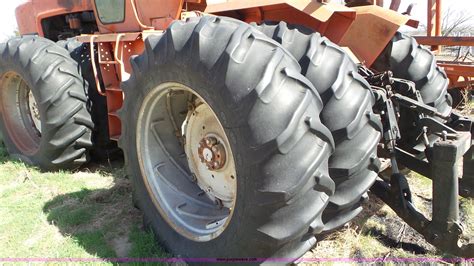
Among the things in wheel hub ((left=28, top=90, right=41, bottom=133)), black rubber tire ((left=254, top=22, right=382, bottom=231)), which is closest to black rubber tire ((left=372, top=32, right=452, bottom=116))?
black rubber tire ((left=254, top=22, right=382, bottom=231))

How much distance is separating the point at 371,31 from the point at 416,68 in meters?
0.69

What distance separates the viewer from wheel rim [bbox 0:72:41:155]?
4641mm

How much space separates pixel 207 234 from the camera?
2389 mm

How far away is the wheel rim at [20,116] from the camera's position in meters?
4.64

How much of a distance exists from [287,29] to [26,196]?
107 inches

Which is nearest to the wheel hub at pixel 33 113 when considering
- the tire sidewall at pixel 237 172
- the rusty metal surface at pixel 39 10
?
the rusty metal surface at pixel 39 10

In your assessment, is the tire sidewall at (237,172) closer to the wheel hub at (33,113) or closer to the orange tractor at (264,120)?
the orange tractor at (264,120)

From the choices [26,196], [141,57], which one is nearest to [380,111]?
[141,57]

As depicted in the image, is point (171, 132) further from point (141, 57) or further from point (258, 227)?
point (258, 227)

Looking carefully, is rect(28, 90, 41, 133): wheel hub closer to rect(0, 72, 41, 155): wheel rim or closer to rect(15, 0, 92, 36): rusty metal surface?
rect(0, 72, 41, 155): wheel rim

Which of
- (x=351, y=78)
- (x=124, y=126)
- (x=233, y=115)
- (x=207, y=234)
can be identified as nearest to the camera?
(x=233, y=115)

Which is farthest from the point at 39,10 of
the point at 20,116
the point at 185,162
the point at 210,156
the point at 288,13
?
the point at 210,156

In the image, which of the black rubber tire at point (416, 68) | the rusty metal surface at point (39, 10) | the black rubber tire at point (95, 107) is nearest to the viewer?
the black rubber tire at point (416, 68)

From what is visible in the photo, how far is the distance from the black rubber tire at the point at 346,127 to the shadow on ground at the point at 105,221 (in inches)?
45.4
